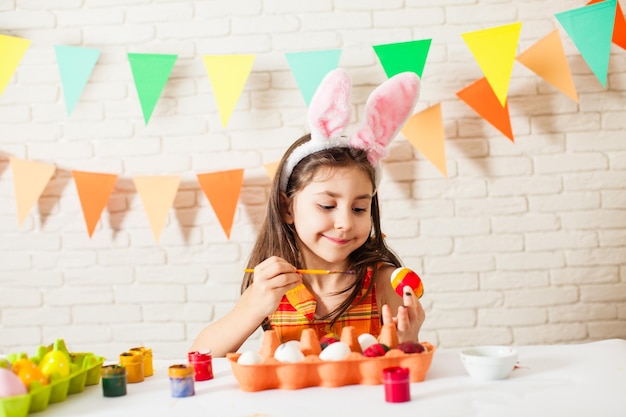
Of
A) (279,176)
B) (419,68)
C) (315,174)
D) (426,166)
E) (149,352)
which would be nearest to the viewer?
(149,352)

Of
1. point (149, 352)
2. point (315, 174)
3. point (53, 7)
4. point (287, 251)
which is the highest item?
point (53, 7)

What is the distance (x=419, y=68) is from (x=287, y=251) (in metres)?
0.96

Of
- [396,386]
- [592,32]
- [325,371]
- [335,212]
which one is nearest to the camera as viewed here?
[396,386]

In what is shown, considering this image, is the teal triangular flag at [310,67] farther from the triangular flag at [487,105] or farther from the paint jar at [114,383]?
the paint jar at [114,383]

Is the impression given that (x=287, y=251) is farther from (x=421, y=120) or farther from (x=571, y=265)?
(x=571, y=265)

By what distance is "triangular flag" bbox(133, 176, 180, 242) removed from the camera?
261cm

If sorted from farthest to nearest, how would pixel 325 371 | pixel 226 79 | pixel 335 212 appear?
pixel 226 79 → pixel 335 212 → pixel 325 371

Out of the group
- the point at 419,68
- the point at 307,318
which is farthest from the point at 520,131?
the point at 307,318

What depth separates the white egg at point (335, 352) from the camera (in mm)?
1131

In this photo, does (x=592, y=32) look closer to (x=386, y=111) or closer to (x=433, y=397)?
(x=386, y=111)

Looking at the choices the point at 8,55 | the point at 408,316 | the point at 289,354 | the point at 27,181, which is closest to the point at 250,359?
the point at 289,354

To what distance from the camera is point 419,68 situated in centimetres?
244

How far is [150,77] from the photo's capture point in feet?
8.40

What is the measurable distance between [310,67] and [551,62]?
2.86 feet
